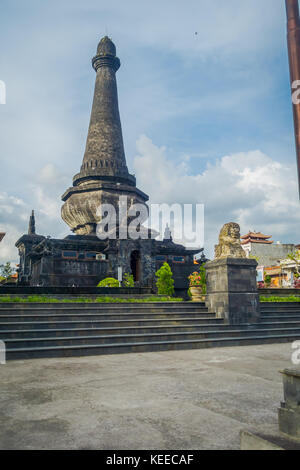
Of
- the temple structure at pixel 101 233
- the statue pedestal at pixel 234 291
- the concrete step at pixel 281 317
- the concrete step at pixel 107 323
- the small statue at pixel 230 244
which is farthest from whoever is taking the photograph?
the temple structure at pixel 101 233

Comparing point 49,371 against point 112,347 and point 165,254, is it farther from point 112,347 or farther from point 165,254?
point 165,254

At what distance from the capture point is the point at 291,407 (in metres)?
2.80

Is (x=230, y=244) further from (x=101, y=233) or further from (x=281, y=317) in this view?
(x=101, y=233)

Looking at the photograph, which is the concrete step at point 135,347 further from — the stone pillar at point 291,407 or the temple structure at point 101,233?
the temple structure at point 101,233

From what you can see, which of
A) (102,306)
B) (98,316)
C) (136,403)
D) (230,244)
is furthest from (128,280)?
(136,403)

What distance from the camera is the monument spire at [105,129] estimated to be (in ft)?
98.0

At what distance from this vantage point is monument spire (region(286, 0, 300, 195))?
2.88m

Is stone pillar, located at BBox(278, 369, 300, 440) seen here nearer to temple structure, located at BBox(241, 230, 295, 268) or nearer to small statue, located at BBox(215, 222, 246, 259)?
small statue, located at BBox(215, 222, 246, 259)

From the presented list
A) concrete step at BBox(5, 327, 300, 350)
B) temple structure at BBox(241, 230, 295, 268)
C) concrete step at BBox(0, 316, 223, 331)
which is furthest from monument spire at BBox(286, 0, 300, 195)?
temple structure at BBox(241, 230, 295, 268)

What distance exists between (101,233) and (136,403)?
2322cm

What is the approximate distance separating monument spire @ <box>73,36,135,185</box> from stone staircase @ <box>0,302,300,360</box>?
783 inches

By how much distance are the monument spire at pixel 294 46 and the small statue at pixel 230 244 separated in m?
8.69

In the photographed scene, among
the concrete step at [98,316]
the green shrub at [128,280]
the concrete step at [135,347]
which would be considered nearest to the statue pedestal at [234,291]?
the concrete step at [98,316]
